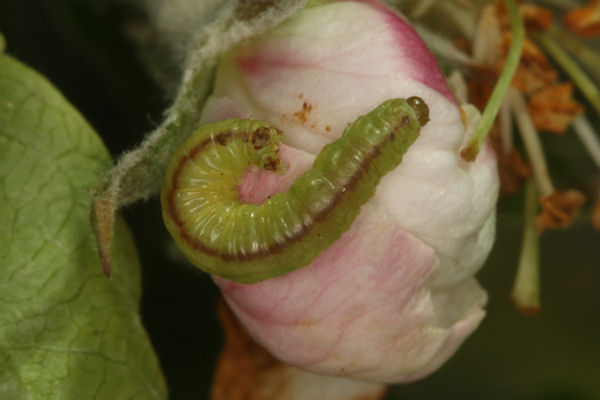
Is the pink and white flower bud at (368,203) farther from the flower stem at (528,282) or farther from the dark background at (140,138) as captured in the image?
the dark background at (140,138)

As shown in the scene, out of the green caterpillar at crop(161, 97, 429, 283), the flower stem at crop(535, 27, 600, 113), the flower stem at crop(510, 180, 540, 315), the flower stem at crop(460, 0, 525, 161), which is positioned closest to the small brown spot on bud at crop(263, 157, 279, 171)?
the green caterpillar at crop(161, 97, 429, 283)

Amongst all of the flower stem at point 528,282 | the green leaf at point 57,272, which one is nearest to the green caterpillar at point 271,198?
the green leaf at point 57,272

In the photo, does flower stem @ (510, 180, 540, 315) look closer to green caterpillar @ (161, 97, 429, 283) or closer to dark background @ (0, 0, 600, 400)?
dark background @ (0, 0, 600, 400)

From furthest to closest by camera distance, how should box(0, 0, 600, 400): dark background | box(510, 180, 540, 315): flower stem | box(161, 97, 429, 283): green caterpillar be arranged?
box(0, 0, 600, 400): dark background < box(510, 180, 540, 315): flower stem < box(161, 97, 429, 283): green caterpillar

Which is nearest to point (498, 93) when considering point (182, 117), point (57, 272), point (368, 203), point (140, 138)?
point (368, 203)

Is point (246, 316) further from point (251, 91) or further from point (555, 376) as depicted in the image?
point (555, 376)
